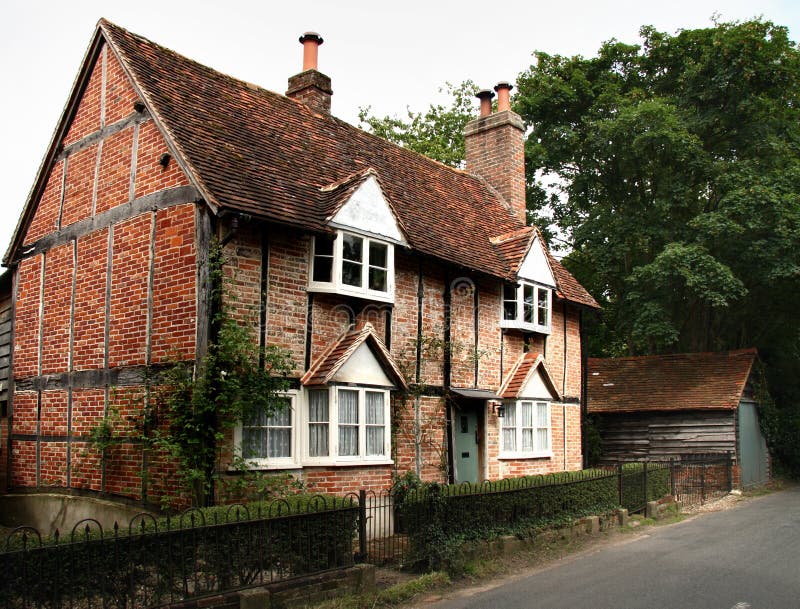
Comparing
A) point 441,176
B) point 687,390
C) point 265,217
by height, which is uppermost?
point 441,176

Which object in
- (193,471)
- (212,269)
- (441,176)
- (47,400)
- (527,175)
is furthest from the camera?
(527,175)

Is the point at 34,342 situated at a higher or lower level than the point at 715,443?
higher

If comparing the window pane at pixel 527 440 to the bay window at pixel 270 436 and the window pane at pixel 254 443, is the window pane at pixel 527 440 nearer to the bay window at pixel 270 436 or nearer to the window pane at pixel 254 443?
the bay window at pixel 270 436

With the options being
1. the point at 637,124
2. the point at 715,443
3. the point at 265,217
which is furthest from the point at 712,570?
the point at 637,124

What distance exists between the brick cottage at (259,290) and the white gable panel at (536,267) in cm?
11

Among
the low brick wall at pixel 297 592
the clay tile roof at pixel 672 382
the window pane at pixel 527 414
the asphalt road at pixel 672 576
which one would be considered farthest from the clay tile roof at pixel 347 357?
the clay tile roof at pixel 672 382

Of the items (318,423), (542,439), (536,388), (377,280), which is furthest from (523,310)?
(318,423)

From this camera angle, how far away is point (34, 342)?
1449 cm

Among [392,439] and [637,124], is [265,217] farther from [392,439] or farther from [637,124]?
[637,124]

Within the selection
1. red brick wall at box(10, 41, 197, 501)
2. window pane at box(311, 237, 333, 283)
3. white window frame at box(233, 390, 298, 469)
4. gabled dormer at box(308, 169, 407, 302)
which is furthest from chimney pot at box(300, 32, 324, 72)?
white window frame at box(233, 390, 298, 469)

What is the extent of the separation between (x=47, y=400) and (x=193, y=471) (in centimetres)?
498

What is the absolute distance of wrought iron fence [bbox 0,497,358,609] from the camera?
675 centimetres

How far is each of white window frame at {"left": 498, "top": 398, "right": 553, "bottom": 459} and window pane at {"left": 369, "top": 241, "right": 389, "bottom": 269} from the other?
514 centimetres

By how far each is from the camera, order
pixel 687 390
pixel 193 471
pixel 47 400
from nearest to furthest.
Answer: pixel 193 471
pixel 47 400
pixel 687 390
